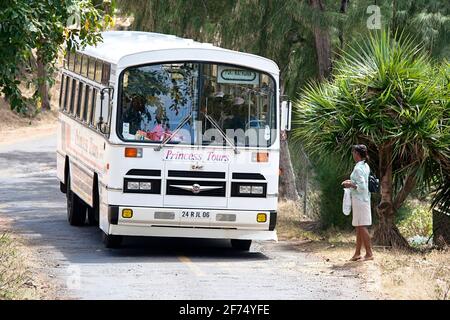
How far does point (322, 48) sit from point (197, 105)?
834 centimetres

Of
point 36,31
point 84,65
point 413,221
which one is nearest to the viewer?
point 36,31

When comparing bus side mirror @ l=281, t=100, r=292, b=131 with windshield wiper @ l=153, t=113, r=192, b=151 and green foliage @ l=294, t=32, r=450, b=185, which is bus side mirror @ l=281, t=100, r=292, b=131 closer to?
green foliage @ l=294, t=32, r=450, b=185

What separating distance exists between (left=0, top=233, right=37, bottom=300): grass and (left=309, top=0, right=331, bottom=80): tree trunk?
10.2m

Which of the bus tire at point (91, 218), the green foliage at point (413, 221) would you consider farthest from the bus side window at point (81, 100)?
the green foliage at point (413, 221)

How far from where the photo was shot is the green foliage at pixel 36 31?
13789mm

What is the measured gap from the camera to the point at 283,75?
25.6 m

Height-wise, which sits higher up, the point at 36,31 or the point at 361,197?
the point at 36,31

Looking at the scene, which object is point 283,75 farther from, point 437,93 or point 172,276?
point 172,276

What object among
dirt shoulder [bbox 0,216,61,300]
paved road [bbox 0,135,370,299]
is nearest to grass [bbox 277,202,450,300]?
paved road [bbox 0,135,370,299]

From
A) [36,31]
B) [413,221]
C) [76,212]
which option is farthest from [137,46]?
[413,221]

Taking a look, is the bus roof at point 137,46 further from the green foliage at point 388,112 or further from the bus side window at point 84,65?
the green foliage at point 388,112

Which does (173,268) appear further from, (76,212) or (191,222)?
(76,212)

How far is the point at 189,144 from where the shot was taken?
54.1 ft

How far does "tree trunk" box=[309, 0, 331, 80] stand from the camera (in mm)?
24141
